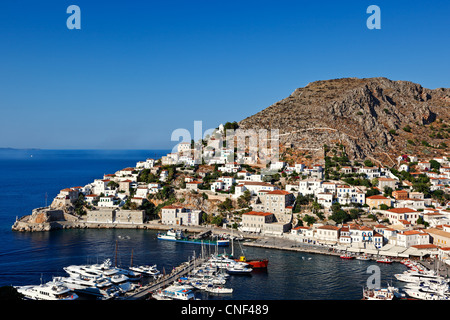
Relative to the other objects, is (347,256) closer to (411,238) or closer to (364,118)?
(411,238)

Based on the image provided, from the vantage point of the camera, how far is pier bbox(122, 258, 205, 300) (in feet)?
69.4

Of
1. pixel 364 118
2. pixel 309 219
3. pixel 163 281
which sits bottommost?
pixel 163 281

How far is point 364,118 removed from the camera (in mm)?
65938

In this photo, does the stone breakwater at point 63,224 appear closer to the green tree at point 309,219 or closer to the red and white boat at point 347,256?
the green tree at point 309,219

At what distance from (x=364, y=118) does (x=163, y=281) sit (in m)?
53.4

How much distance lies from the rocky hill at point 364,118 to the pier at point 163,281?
3379cm

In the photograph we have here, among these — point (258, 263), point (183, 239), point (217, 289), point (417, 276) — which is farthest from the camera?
point (183, 239)

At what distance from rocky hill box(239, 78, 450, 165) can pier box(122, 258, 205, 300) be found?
111 feet

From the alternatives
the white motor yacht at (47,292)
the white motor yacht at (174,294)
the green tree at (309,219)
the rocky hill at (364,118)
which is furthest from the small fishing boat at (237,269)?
the rocky hill at (364,118)

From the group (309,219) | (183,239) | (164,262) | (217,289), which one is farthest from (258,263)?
(309,219)

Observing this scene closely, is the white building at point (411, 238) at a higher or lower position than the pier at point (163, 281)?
higher

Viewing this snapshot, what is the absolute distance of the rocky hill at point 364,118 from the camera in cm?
5937
